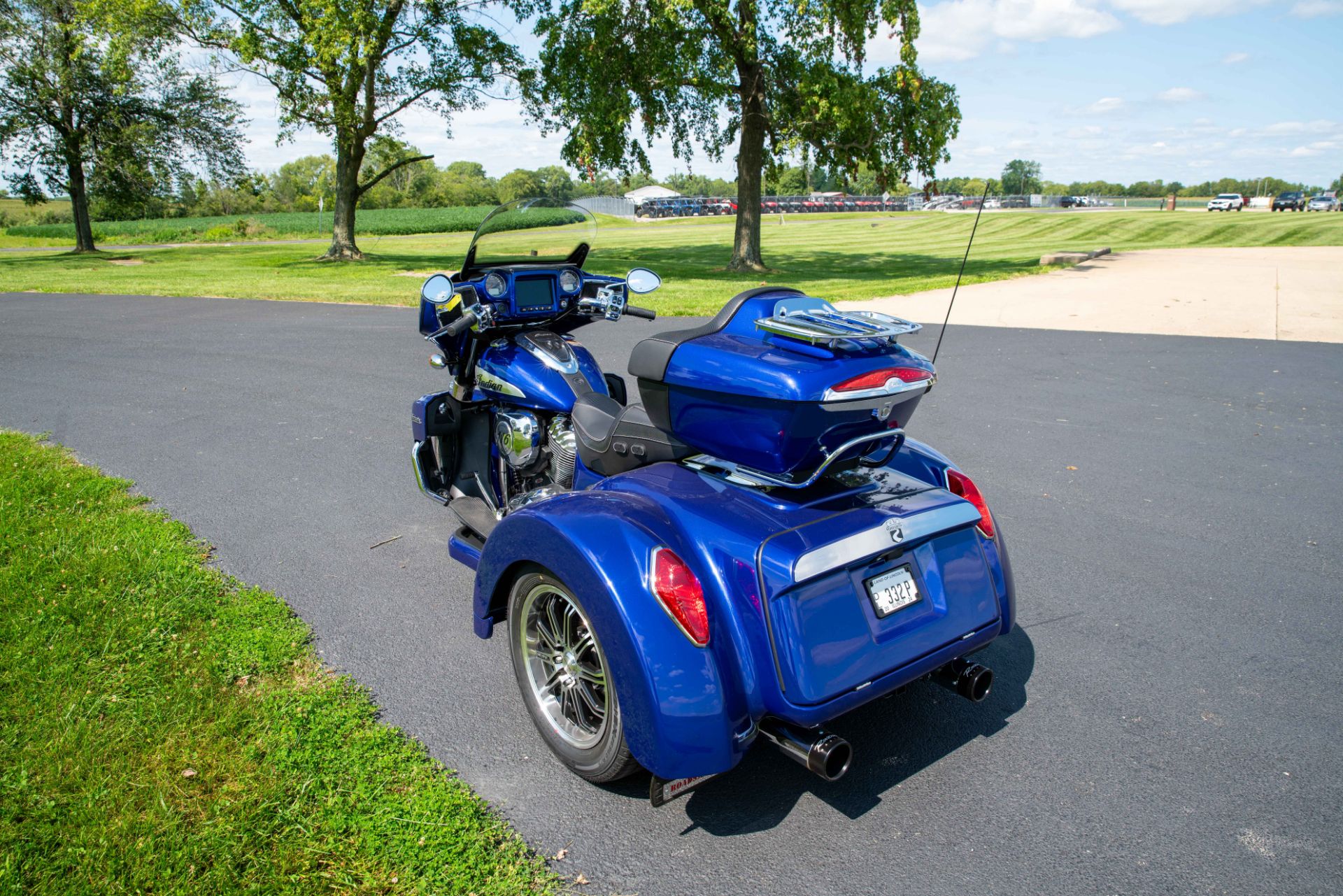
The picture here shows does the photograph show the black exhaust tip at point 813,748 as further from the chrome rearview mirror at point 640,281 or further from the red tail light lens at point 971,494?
the chrome rearview mirror at point 640,281

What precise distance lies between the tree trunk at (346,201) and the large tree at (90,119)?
22.6 ft

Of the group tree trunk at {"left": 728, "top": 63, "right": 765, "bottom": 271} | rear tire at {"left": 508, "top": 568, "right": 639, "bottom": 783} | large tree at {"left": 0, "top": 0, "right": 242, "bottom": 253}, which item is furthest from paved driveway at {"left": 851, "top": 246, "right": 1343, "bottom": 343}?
large tree at {"left": 0, "top": 0, "right": 242, "bottom": 253}

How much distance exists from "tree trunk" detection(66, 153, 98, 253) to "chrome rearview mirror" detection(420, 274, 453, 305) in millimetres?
32174

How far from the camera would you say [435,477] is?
473cm

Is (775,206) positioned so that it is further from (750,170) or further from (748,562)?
(748,562)

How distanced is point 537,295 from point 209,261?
2861 cm

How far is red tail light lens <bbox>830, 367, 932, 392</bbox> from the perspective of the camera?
2.47 meters

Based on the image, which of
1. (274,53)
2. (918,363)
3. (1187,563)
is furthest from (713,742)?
(274,53)

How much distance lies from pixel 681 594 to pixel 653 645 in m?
0.16

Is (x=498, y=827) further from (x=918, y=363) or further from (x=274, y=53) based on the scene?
(x=274, y=53)

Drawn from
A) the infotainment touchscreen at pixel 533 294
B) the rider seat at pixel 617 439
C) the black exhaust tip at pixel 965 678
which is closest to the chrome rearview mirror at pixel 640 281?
the infotainment touchscreen at pixel 533 294

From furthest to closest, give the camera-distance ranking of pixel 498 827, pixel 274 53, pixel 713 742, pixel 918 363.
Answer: pixel 274 53, pixel 918 363, pixel 498 827, pixel 713 742

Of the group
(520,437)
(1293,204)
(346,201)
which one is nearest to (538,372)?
(520,437)

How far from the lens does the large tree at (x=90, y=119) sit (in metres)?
27.6
